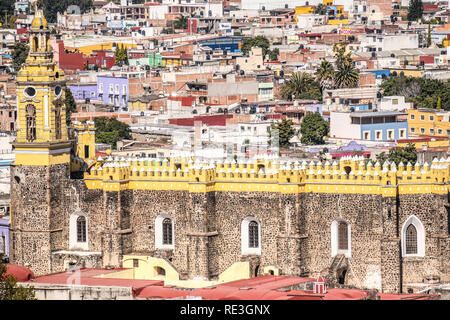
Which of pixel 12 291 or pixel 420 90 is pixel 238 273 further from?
pixel 420 90

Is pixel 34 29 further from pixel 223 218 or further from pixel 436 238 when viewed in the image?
pixel 436 238

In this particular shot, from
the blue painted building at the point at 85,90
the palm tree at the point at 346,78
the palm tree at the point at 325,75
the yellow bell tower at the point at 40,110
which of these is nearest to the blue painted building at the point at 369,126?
the palm tree at the point at 346,78

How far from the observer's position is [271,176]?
3243 inches

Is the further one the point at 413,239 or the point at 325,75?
the point at 325,75

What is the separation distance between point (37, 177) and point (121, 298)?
41.1 feet

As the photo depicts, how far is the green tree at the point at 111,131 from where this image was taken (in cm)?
14562

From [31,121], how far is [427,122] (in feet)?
247

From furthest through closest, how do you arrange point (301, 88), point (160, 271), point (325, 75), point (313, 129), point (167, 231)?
point (325, 75)
point (301, 88)
point (313, 129)
point (167, 231)
point (160, 271)

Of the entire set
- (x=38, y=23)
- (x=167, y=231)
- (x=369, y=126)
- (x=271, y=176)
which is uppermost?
(x=38, y=23)

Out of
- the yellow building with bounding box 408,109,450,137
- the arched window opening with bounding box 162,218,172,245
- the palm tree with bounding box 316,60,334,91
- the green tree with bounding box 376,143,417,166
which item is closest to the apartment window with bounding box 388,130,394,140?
the yellow building with bounding box 408,109,450,137

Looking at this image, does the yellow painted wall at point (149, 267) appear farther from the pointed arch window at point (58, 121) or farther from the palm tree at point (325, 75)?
the palm tree at point (325, 75)

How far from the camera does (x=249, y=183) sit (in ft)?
271

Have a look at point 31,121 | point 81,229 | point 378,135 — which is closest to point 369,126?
point 378,135

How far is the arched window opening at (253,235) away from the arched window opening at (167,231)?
3.76 metres
